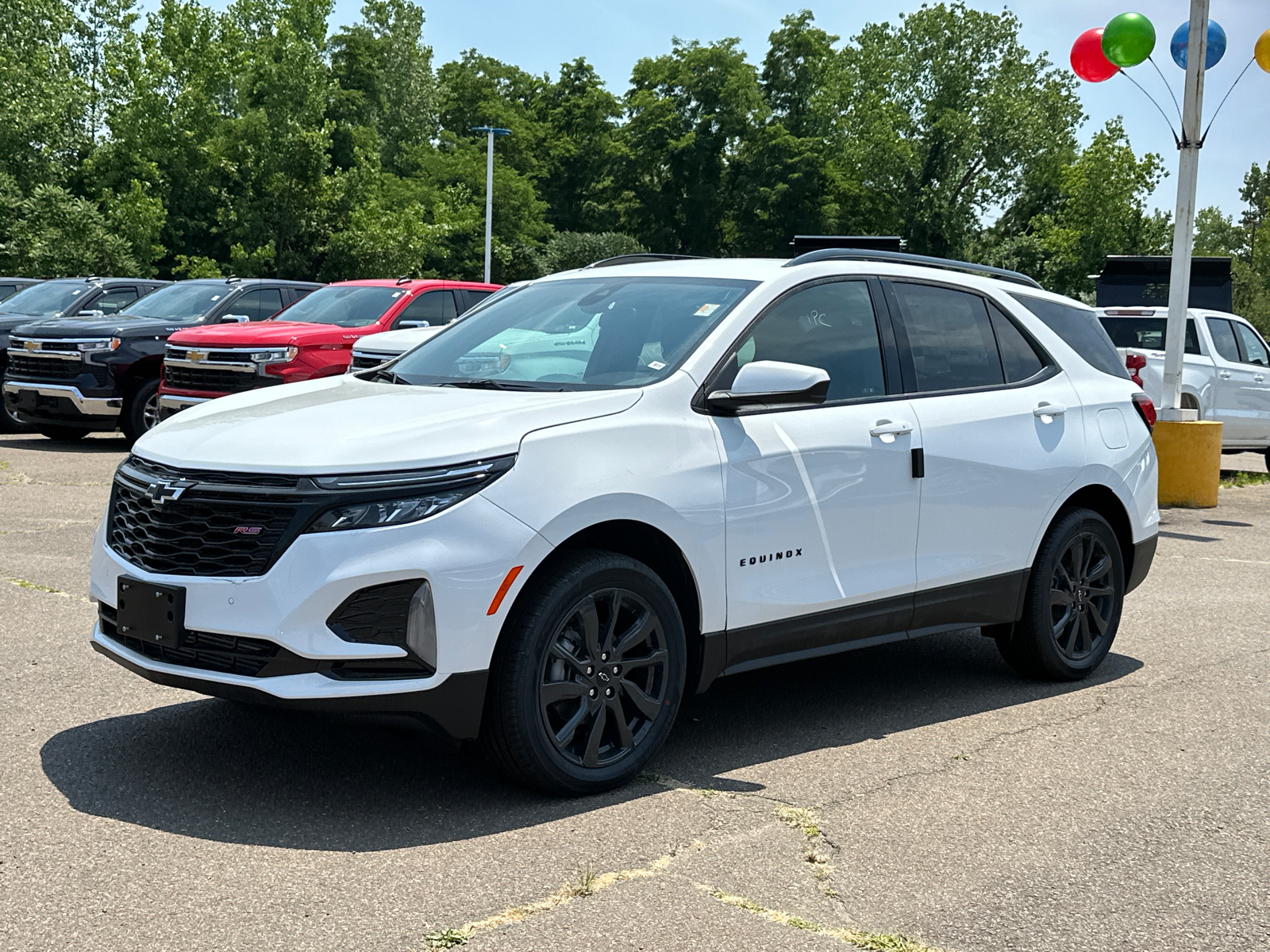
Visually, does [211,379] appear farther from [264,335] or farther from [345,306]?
[345,306]

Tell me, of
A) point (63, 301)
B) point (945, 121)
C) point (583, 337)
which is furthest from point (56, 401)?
point (945, 121)

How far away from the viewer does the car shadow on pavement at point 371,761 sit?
412 cm

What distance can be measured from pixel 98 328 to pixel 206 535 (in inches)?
454

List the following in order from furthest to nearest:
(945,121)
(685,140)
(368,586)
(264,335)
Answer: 1. (685,140)
2. (945,121)
3. (264,335)
4. (368,586)

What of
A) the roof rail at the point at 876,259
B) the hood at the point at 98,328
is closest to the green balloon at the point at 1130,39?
the roof rail at the point at 876,259

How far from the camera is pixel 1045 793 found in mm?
4613

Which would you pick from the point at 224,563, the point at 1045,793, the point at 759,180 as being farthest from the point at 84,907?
the point at 759,180

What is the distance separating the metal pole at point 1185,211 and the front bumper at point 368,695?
10367mm

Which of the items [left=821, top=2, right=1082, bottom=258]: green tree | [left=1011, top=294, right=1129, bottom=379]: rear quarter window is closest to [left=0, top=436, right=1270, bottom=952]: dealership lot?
[left=1011, top=294, right=1129, bottom=379]: rear quarter window

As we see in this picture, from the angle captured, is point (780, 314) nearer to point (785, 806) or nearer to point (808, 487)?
point (808, 487)

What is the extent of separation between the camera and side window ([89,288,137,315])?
17422 mm

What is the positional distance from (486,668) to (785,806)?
3.55 feet

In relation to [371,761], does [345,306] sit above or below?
above

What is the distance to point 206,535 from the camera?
13.4ft
